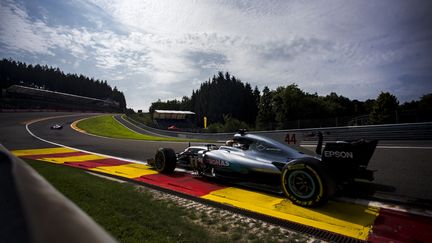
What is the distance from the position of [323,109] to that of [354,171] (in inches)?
2423

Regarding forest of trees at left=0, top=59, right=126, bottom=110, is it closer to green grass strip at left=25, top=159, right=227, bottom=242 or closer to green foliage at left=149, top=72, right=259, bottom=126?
green foliage at left=149, top=72, right=259, bottom=126

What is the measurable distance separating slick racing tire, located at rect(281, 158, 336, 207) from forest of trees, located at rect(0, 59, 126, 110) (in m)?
115

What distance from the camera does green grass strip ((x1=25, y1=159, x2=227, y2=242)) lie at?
337 centimetres

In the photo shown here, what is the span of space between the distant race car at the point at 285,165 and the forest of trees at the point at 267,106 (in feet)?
54.6

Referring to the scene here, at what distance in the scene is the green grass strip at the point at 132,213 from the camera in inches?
133

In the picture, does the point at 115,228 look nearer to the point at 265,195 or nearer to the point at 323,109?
the point at 265,195

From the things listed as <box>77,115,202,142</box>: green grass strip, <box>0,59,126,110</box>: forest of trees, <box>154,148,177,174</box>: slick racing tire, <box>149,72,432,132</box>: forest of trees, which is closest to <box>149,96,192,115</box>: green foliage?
<box>149,72,432,132</box>: forest of trees

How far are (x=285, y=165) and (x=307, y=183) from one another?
0.50 m

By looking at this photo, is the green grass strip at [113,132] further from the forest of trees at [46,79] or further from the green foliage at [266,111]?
the forest of trees at [46,79]

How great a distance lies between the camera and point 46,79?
369 feet

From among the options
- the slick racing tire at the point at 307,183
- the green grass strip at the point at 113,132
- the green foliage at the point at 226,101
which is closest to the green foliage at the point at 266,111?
the green foliage at the point at 226,101

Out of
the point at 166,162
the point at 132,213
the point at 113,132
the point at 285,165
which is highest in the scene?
the point at 285,165

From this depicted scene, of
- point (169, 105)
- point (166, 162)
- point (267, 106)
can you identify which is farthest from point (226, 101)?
point (166, 162)

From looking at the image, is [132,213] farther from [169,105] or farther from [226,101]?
[169,105]
